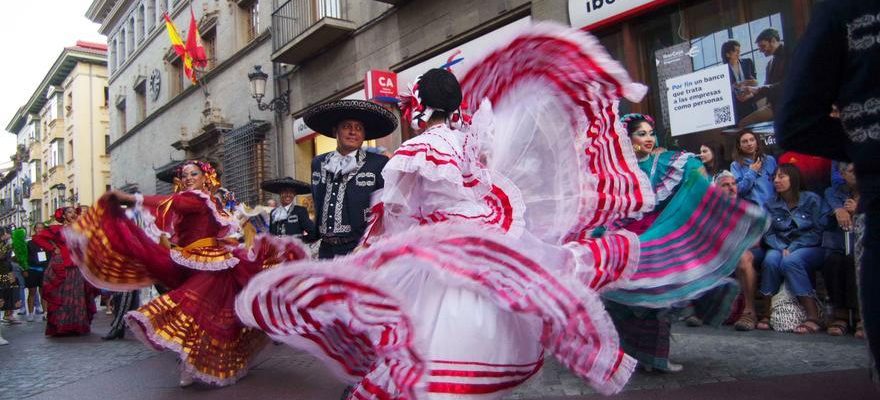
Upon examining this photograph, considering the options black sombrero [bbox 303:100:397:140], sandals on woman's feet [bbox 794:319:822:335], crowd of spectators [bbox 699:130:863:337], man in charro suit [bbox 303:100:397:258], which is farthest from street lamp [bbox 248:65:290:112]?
sandals on woman's feet [bbox 794:319:822:335]

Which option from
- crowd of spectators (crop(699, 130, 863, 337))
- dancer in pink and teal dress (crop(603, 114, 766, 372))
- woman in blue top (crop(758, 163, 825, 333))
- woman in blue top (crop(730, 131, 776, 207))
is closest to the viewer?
dancer in pink and teal dress (crop(603, 114, 766, 372))

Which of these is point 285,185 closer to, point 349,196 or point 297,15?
point 349,196

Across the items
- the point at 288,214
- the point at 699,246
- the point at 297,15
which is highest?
the point at 297,15

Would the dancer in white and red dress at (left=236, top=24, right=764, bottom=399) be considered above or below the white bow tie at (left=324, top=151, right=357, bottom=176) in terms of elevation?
below

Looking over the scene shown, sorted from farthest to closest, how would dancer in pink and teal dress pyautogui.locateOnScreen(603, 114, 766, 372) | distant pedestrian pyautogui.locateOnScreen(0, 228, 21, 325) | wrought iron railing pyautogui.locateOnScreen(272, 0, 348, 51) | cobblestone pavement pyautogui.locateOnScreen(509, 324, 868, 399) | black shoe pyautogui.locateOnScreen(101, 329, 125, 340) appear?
wrought iron railing pyautogui.locateOnScreen(272, 0, 348, 51)
distant pedestrian pyautogui.locateOnScreen(0, 228, 21, 325)
black shoe pyautogui.locateOnScreen(101, 329, 125, 340)
cobblestone pavement pyautogui.locateOnScreen(509, 324, 868, 399)
dancer in pink and teal dress pyautogui.locateOnScreen(603, 114, 766, 372)

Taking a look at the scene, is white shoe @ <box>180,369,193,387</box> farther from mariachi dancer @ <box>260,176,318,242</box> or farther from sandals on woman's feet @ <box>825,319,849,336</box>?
sandals on woman's feet @ <box>825,319,849,336</box>

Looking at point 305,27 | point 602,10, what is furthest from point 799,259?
point 305,27

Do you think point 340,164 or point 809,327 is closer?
point 340,164

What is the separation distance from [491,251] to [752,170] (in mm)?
4789

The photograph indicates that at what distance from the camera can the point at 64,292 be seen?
9.41 metres

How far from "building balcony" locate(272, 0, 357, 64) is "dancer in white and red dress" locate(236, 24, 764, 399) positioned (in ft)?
35.6

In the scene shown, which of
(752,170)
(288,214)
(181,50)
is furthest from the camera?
(181,50)

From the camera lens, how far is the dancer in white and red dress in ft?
6.77

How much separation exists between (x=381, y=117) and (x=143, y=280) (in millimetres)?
2284
